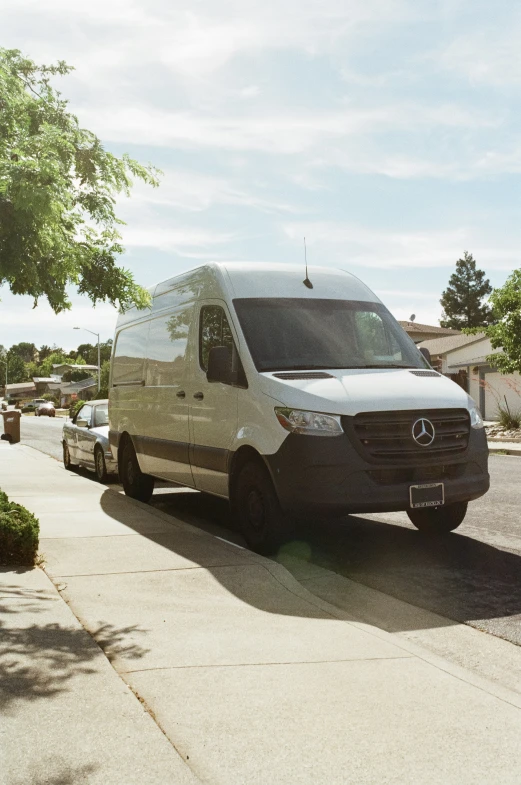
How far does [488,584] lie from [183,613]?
7.88 ft

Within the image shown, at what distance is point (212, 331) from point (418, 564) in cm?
298

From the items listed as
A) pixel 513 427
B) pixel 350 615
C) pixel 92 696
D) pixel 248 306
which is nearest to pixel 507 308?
pixel 513 427

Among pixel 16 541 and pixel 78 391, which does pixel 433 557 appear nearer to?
pixel 16 541

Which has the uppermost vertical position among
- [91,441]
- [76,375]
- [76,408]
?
[76,375]

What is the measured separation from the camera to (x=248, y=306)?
797 centimetres

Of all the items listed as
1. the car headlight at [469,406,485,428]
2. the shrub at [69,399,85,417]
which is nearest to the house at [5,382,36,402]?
the shrub at [69,399,85,417]

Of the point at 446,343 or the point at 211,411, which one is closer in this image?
the point at 211,411

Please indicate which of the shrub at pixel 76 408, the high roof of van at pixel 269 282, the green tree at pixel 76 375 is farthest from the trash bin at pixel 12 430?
the green tree at pixel 76 375

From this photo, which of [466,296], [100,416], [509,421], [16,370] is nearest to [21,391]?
[16,370]

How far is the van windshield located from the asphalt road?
5.39 ft

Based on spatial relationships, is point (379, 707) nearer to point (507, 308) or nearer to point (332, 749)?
point (332, 749)

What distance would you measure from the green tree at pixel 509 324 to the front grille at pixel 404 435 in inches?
803

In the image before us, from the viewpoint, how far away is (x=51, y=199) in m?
5.91

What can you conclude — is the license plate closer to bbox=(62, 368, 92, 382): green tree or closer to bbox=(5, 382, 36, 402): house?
bbox=(62, 368, 92, 382): green tree
